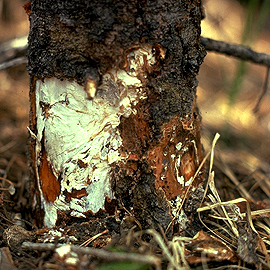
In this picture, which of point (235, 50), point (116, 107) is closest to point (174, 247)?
point (116, 107)

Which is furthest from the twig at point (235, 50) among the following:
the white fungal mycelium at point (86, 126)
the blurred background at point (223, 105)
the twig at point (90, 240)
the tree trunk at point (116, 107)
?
the twig at point (90, 240)

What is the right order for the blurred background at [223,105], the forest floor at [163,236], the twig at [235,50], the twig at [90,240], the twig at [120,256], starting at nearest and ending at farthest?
the twig at [120,256], the forest floor at [163,236], the twig at [90,240], the twig at [235,50], the blurred background at [223,105]

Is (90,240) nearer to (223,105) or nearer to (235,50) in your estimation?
(235,50)

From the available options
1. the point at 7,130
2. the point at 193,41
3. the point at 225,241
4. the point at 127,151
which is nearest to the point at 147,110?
the point at 127,151

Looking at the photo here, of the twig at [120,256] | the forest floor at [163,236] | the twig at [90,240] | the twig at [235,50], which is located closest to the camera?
the twig at [120,256]

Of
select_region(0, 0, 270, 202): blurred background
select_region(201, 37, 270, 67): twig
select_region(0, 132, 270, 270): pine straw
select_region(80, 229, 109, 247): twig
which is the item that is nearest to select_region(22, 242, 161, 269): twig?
select_region(0, 132, 270, 270): pine straw

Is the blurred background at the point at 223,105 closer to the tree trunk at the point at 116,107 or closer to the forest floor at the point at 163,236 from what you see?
the forest floor at the point at 163,236

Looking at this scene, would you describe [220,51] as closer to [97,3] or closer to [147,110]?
[147,110]
